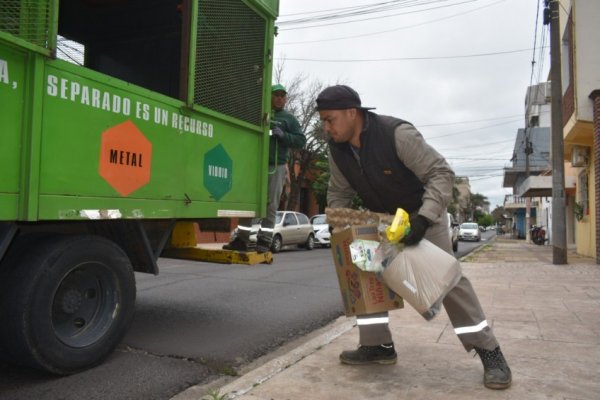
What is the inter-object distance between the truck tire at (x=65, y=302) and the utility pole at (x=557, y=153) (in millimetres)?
11541

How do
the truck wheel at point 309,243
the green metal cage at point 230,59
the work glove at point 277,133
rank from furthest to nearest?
the truck wheel at point 309,243 → the work glove at point 277,133 → the green metal cage at point 230,59

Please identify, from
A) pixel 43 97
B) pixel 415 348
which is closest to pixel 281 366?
pixel 415 348

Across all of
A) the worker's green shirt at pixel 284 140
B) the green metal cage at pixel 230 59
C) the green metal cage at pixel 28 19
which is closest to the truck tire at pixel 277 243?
the worker's green shirt at pixel 284 140

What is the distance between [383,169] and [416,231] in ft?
1.70

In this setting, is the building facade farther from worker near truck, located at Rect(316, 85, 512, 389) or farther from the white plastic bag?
the white plastic bag

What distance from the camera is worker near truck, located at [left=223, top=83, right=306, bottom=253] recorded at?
541cm

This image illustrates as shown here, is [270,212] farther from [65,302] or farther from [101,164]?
[65,302]

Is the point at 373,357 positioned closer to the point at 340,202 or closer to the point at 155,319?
the point at 340,202

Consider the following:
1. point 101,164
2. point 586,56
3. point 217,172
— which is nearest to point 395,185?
point 217,172

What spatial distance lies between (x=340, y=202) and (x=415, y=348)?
1341 millimetres

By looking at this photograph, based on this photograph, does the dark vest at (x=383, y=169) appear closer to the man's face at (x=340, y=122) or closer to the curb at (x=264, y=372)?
the man's face at (x=340, y=122)

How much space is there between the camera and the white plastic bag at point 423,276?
115 inches

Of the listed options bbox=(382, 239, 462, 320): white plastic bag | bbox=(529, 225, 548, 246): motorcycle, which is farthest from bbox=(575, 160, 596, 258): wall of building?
bbox=(529, 225, 548, 246): motorcycle

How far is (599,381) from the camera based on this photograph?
323 centimetres
